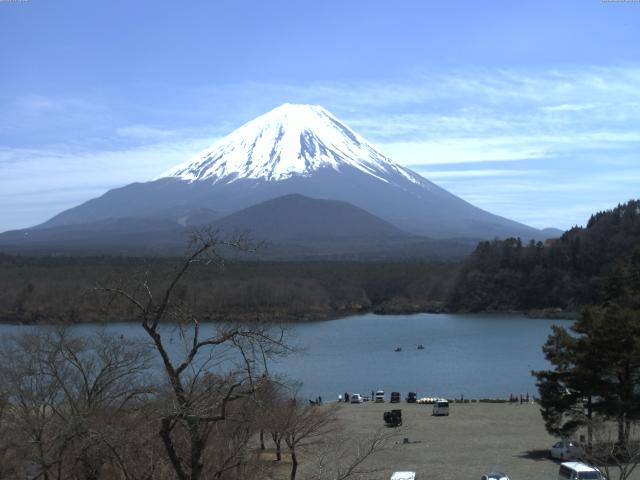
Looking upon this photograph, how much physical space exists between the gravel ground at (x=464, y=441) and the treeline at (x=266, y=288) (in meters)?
20.6

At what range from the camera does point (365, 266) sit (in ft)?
242

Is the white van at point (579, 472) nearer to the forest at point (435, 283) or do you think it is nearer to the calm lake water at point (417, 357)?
the calm lake water at point (417, 357)

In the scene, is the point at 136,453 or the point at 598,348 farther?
the point at 598,348

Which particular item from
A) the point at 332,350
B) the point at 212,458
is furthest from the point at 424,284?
the point at 212,458

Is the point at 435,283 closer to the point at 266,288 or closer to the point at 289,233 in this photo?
the point at 266,288

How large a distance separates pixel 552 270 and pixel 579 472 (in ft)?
160

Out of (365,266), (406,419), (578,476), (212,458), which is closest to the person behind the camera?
(212,458)

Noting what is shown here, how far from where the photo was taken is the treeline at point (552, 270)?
55812mm

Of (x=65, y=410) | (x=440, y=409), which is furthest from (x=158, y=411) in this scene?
(x=440, y=409)

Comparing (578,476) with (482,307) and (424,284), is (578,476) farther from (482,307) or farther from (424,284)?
(424,284)

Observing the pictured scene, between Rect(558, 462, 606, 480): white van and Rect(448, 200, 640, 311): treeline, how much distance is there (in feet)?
151

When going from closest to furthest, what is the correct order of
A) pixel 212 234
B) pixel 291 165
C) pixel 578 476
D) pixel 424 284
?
pixel 212 234, pixel 578 476, pixel 424 284, pixel 291 165

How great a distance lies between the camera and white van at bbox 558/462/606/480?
9734 mm

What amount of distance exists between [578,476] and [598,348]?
354cm
